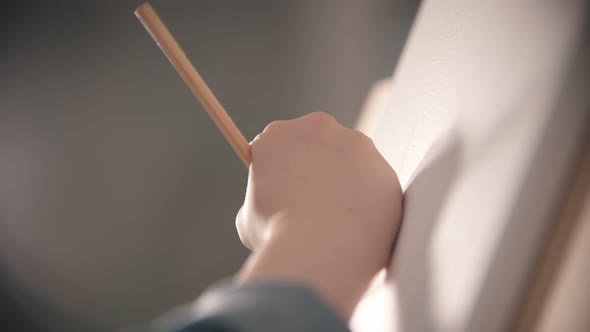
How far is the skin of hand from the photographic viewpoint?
20 centimetres

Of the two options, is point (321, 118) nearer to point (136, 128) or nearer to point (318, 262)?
point (318, 262)

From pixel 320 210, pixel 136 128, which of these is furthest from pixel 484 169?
pixel 136 128

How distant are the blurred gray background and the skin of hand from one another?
1.92ft

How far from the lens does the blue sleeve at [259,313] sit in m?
0.15

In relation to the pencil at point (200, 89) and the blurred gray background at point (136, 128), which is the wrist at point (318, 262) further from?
the blurred gray background at point (136, 128)

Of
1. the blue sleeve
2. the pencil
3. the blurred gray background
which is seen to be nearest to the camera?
the blue sleeve

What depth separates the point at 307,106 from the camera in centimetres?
86

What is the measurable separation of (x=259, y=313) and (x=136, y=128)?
28.5 inches

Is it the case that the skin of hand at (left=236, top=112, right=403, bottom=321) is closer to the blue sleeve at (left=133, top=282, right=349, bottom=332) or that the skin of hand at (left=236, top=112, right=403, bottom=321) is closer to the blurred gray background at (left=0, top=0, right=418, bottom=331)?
the blue sleeve at (left=133, top=282, right=349, bottom=332)

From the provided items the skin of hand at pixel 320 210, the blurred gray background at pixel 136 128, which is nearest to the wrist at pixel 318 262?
the skin of hand at pixel 320 210

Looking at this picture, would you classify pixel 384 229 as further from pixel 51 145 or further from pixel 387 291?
pixel 51 145

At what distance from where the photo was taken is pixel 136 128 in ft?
2.74

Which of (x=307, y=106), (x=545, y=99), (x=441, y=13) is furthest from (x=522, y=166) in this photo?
(x=307, y=106)

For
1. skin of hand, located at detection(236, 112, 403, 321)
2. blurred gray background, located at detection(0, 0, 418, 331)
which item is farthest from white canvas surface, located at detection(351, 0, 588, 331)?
blurred gray background, located at detection(0, 0, 418, 331)
